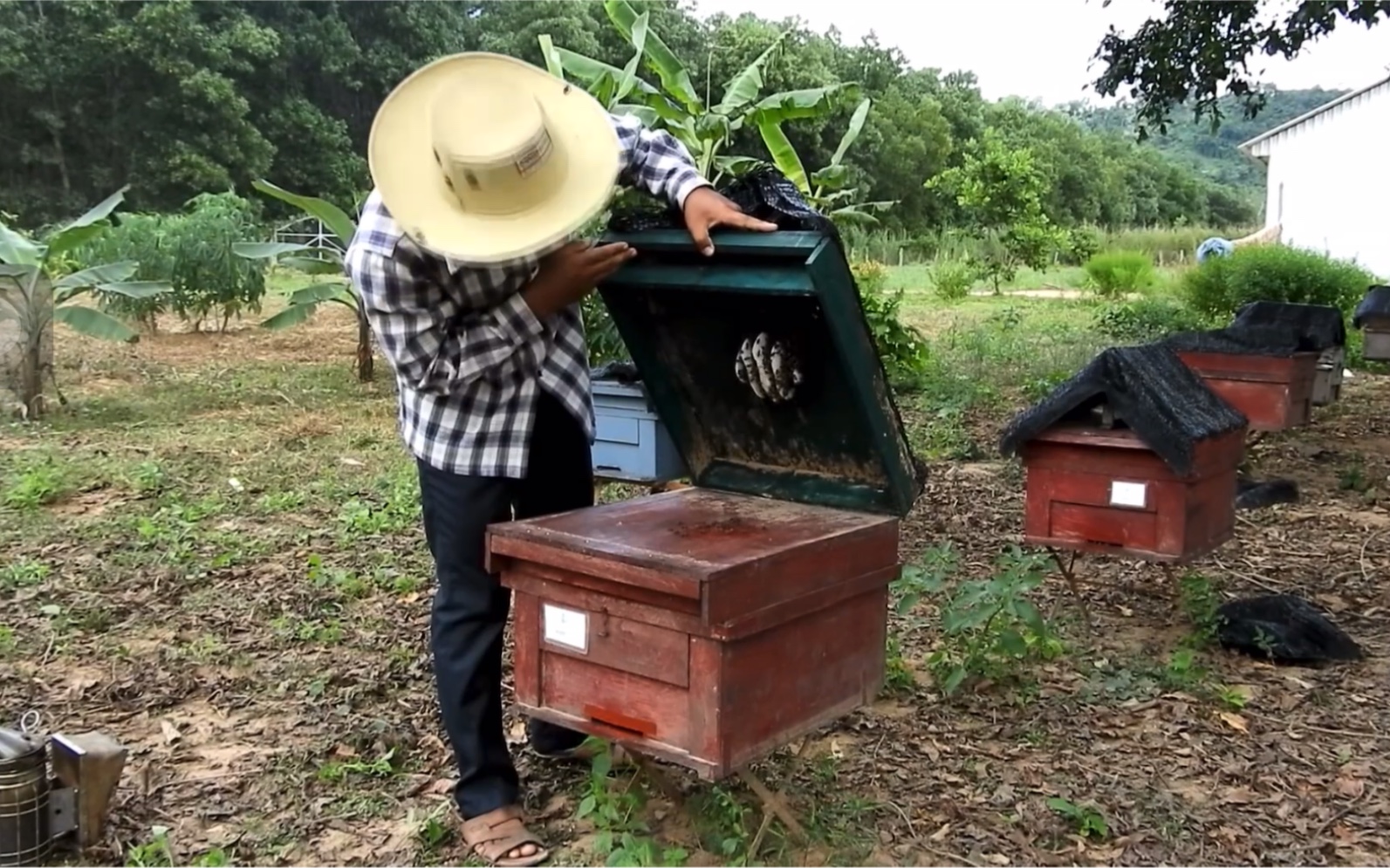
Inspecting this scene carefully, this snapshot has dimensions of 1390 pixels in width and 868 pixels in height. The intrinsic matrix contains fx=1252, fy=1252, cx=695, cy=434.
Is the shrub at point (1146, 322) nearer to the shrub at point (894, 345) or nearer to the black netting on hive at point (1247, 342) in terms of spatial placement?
the shrub at point (894, 345)

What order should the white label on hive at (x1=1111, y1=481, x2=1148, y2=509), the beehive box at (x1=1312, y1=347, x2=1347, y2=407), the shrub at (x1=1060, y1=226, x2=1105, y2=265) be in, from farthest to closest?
the shrub at (x1=1060, y1=226, x2=1105, y2=265) → the beehive box at (x1=1312, y1=347, x2=1347, y2=407) → the white label on hive at (x1=1111, y1=481, x2=1148, y2=509)

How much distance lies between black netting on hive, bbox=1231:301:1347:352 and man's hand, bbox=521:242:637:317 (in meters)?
5.36

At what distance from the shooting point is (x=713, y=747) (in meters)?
2.36

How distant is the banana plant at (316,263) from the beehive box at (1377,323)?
726 cm

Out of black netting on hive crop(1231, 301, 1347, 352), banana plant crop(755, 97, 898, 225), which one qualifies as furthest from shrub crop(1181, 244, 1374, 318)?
banana plant crop(755, 97, 898, 225)

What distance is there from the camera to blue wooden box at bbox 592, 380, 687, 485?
16.7ft

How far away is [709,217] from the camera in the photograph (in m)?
2.63

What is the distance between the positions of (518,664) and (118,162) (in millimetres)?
26465

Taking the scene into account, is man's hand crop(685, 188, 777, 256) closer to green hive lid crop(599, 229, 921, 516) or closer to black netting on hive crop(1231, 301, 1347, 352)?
green hive lid crop(599, 229, 921, 516)

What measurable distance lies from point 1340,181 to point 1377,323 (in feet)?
58.9

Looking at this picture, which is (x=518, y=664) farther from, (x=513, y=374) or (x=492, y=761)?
(x=513, y=374)

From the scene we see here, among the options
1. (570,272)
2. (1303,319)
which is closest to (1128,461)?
(570,272)

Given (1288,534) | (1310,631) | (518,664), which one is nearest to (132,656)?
(518,664)

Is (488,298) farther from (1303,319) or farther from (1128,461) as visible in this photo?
(1303,319)
